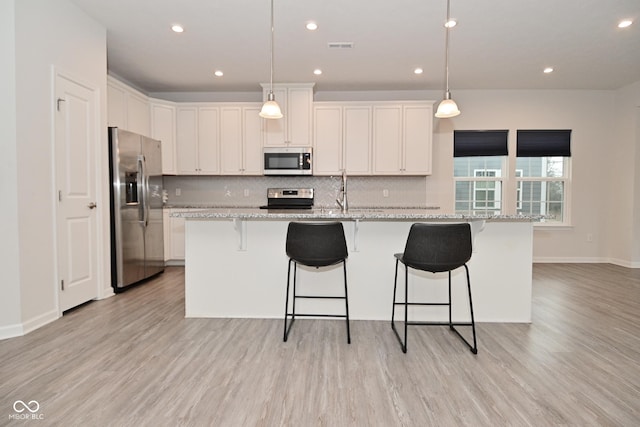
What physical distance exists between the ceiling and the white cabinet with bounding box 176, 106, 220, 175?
1.53 feet

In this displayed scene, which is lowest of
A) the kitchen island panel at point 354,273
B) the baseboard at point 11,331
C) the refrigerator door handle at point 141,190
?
the baseboard at point 11,331

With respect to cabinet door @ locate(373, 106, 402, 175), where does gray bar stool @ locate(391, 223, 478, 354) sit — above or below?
below

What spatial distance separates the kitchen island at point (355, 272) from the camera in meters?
2.67

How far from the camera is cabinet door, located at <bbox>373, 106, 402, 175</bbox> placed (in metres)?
4.83

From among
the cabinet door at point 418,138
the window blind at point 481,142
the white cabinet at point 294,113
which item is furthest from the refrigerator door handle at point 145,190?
the window blind at point 481,142

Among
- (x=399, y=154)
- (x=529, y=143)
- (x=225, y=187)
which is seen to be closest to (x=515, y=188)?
(x=529, y=143)

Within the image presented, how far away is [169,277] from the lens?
4.24 m

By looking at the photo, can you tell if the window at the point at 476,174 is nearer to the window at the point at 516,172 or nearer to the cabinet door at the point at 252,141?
the window at the point at 516,172

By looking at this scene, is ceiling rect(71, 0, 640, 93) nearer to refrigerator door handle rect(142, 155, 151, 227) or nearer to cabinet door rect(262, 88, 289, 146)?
cabinet door rect(262, 88, 289, 146)

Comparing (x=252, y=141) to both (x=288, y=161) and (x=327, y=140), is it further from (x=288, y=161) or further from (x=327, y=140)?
(x=327, y=140)

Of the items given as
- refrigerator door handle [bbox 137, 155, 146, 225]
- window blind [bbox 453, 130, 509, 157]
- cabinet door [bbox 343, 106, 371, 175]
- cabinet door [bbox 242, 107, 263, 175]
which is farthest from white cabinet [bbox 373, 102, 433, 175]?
refrigerator door handle [bbox 137, 155, 146, 225]

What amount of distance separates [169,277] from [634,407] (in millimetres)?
4478

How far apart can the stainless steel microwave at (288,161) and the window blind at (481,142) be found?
96.5 inches

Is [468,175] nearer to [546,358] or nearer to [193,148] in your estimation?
[546,358]
